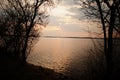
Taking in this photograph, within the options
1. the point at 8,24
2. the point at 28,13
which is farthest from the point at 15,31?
the point at 28,13

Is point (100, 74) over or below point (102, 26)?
below

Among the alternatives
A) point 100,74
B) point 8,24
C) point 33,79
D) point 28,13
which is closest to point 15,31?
point 8,24

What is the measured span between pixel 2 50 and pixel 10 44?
1993 mm

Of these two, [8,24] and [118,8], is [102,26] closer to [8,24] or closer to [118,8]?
[118,8]

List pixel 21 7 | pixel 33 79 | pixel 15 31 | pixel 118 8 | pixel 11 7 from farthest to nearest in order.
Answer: pixel 15 31, pixel 11 7, pixel 21 7, pixel 33 79, pixel 118 8

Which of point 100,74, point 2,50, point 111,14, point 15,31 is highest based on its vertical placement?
point 111,14

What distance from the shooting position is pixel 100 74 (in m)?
14.8

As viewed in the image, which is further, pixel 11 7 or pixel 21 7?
pixel 11 7

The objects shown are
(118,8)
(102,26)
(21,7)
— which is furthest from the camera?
(21,7)

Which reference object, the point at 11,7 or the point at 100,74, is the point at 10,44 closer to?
the point at 11,7

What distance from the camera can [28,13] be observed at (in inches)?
1045

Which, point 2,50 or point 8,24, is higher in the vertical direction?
point 8,24

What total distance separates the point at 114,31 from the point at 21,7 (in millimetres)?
15527

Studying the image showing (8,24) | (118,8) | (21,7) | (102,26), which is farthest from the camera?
(8,24)
